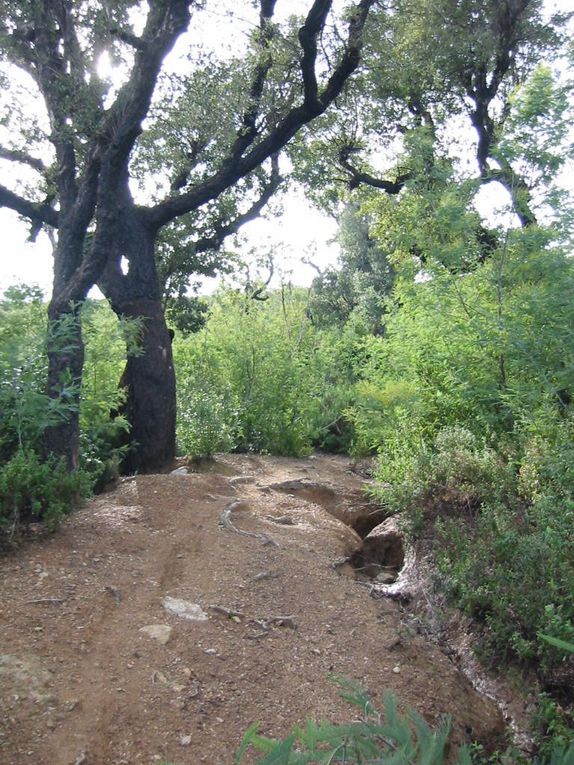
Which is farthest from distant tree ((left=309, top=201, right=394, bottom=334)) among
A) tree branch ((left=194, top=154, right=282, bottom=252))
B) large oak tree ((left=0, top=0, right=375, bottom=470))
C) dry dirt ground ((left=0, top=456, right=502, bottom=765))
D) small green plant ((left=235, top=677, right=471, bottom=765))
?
small green plant ((left=235, top=677, right=471, bottom=765))

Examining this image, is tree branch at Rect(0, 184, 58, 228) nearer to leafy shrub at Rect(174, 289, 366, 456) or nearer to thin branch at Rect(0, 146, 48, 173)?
thin branch at Rect(0, 146, 48, 173)

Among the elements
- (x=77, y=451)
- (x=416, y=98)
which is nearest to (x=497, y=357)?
(x=77, y=451)

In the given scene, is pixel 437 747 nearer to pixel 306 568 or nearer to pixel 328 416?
pixel 306 568

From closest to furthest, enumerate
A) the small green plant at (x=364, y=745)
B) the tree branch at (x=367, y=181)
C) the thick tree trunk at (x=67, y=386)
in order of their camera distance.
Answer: the small green plant at (x=364, y=745) → the thick tree trunk at (x=67, y=386) → the tree branch at (x=367, y=181)

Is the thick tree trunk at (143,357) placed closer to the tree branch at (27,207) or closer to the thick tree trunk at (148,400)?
the thick tree trunk at (148,400)

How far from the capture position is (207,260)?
1226 cm

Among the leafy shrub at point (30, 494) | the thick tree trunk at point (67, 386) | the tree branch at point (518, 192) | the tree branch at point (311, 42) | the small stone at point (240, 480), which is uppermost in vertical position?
the tree branch at point (311, 42)

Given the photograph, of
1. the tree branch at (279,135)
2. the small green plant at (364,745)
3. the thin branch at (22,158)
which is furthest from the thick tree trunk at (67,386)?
the small green plant at (364,745)

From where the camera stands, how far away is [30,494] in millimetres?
4977

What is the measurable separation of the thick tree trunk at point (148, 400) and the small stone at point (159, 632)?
4.95 metres

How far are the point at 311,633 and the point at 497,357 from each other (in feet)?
12.0

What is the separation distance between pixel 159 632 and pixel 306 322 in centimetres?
941

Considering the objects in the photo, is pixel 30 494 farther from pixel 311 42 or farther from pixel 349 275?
pixel 349 275

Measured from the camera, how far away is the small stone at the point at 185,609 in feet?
14.1
